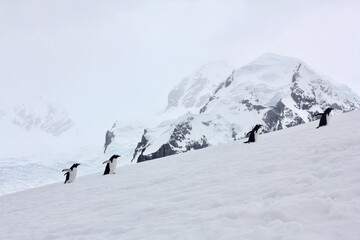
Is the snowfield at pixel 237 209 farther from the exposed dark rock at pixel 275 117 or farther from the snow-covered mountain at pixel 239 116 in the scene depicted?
the exposed dark rock at pixel 275 117

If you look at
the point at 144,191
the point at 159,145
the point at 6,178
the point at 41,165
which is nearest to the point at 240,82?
the point at 159,145

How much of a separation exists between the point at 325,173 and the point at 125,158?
18437 centimetres

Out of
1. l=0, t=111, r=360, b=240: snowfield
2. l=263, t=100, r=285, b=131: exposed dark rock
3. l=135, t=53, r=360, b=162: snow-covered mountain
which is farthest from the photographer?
l=263, t=100, r=285, b=131: exposed dark rock

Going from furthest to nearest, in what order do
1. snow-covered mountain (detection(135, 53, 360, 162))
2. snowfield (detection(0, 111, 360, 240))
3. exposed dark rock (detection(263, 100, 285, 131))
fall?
exposed dark rock (detection(263, 100, 285, 131))
snow-covered mountain (detection(135, 53, 360, 162))
snowfield (detection(0, 111, 360, 240))

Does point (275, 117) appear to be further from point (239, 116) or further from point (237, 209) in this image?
point (237, 209)

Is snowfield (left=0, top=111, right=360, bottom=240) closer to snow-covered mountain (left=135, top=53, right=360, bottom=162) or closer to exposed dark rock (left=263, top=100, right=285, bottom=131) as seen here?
snow-covered mountain (left=135, top=53, right=360, bottom=162)

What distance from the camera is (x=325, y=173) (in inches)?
298

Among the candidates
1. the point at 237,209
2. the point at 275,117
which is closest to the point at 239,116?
the point at 275,117

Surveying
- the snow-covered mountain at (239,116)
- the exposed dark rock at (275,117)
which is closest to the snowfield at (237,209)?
the snow-covered mountain at (239,116)

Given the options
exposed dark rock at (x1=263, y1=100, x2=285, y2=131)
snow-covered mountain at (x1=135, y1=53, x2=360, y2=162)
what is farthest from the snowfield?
exposed dark rock at (x1=263, y1=100, x2=285, y2=131)

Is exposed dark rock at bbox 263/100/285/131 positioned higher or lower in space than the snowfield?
higher

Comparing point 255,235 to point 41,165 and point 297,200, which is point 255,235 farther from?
point 41,165

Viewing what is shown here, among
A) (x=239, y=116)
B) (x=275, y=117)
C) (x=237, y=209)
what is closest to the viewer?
(x=237, y=209)

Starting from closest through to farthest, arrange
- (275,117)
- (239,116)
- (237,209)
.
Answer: (237,209) → (239,116) → (275,117)
